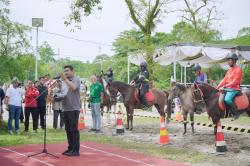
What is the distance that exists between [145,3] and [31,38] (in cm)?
1144

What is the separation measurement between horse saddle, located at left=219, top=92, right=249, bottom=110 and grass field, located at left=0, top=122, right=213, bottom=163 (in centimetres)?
203

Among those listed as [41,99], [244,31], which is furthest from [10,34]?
[244,31]

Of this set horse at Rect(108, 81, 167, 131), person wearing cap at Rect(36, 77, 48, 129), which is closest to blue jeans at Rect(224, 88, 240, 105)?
horse at Rect(108, 81, 167, 131)

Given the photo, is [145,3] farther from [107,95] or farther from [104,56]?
[104,56]

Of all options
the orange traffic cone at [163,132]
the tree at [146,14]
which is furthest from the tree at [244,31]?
the orange traffic cone at [163,132]

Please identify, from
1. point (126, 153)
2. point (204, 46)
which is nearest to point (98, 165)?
point (126, 153)

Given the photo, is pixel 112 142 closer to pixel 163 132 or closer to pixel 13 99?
pixel 163 132

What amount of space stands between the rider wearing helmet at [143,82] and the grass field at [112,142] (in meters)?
2.73

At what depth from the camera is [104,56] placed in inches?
4186

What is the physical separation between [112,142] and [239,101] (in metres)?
4.34

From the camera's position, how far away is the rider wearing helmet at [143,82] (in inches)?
673

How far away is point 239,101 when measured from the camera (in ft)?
43.0

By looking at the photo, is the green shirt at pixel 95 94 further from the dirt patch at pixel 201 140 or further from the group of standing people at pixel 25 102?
the group of standing people at pixel 25 102

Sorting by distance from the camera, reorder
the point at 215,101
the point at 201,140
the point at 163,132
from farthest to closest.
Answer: the point at 201,140 → the point at 215,101 → the point at 163,132
